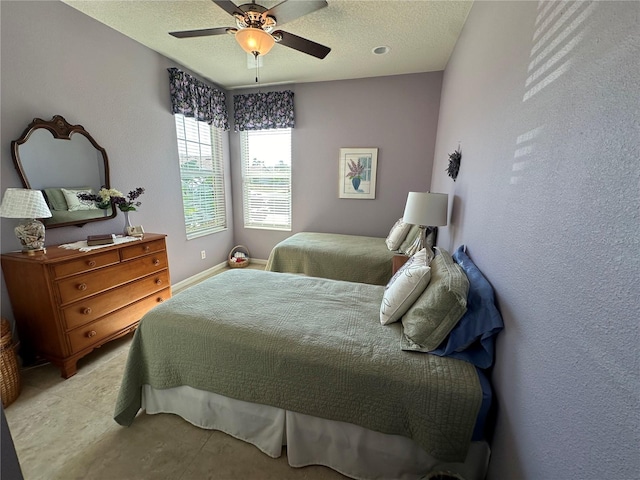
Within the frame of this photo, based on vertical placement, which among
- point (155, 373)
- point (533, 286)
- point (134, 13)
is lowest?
point (155, 373)

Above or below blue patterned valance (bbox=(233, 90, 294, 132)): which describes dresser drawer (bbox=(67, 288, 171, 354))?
below

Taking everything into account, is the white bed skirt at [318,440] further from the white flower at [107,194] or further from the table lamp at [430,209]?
the white flower at [107,194]

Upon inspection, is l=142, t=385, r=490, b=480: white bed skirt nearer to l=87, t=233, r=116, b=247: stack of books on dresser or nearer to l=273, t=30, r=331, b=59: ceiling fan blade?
l=87, t=233, r=116, b=247: stack of books on dresser

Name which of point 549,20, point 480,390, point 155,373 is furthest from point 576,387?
point 155,373

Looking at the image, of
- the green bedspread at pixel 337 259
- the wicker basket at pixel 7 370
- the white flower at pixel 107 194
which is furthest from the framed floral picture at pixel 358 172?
the wicker basket at pixel 7 370

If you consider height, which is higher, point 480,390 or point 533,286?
point 533,286

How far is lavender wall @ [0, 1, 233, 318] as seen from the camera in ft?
6.16

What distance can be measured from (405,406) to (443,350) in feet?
1.00

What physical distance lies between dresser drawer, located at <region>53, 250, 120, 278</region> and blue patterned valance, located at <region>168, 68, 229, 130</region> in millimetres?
1996

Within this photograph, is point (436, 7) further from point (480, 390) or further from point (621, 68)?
point (480, 390)

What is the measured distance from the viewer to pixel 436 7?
2.11 meters

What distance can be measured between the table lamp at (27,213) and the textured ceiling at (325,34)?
1.64 metres

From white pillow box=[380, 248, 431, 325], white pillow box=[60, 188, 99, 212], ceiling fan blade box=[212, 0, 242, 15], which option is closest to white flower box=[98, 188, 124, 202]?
white pillow box=[60, 188, 99, 212]

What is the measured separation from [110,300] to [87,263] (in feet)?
1.21
